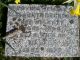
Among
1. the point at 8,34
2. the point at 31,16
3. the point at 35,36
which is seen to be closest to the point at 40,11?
the point at 31,16

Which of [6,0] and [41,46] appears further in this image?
[6,0]

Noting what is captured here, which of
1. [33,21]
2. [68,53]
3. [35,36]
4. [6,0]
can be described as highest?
[6,0]

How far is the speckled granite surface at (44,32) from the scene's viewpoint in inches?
91.8

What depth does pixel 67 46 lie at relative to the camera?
235 centimetres

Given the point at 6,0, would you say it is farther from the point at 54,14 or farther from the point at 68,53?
the point at 68,53

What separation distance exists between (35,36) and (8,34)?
299 millimetres

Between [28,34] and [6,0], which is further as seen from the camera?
[6,0]

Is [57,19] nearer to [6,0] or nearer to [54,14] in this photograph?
[54,14]

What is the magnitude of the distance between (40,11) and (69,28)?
0.38 m

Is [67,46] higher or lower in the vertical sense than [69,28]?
lower

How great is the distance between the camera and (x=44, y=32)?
7.80ft

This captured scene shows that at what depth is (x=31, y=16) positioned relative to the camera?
241 centimetres

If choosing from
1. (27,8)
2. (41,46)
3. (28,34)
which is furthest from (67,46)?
(27,8)

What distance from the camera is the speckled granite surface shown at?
2.33 meters
